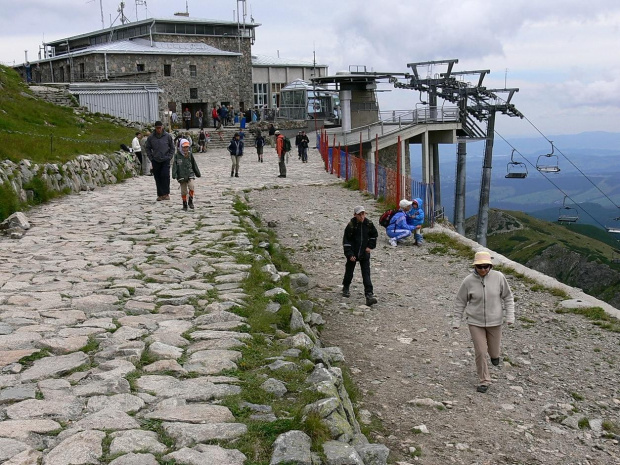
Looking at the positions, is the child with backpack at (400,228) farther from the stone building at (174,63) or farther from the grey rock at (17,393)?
the stone building at (174,63)

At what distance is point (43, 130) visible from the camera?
79.9ft

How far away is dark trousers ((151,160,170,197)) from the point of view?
16.6m

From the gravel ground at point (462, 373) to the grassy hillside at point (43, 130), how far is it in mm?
8196

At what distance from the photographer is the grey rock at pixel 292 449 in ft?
14.4

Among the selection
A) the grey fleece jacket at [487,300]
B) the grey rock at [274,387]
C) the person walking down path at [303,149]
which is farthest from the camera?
the person walking down path at [303,149]

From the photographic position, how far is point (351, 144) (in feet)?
131

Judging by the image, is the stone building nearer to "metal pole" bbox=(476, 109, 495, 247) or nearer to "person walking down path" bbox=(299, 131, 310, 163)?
"person walking down path" bbox=(299, 131, 310, 163)

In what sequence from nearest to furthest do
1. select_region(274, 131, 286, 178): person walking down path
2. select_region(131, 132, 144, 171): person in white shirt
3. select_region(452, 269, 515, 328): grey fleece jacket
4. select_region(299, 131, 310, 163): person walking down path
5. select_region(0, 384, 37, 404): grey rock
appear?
select_region(0, 384, 37, 404): grey rock, select_region(452, 269, 515, 328): grey fleece jacket, select_region(274, 131, 286, 178): person walking down path, select_region(131, 132, 144, 171): person in white shirt, select_region(299, 131, 310, 163): person walking down path

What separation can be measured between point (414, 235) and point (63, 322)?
32.9 feet

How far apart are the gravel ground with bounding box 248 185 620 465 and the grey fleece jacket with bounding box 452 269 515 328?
70 cm

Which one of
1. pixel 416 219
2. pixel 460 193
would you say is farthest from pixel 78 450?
pixel 460 193

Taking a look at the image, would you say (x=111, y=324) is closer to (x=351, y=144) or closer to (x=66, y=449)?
(x=66, y=449)

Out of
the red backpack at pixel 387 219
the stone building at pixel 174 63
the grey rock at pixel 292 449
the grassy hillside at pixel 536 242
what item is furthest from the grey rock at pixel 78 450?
the grassy hillside at pixel 536 242

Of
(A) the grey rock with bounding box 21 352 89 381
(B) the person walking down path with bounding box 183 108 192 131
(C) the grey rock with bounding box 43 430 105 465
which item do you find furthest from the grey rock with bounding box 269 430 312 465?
(B) the person walking down path with bounding box 183 108 192 131
